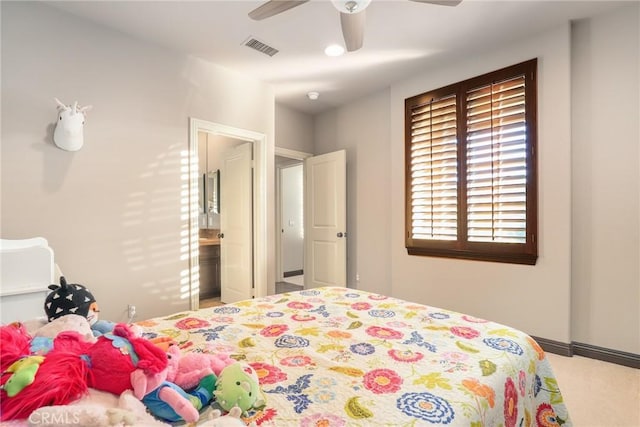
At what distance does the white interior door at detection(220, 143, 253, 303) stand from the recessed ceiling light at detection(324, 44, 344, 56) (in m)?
1.44

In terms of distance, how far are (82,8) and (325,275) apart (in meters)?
3.68

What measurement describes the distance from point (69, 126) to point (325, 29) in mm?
2069

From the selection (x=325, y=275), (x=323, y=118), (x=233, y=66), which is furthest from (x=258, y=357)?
(x=323, y=118)

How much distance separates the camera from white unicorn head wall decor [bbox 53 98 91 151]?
7.68 ft

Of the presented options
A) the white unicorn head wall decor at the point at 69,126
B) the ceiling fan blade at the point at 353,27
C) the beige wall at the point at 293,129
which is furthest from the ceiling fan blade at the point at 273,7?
the beige wall at the point at 293,129

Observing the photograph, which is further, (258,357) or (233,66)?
(233,66)

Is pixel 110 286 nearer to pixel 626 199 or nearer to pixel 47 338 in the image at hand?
pixel 47 338

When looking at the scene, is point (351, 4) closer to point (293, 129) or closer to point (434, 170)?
point (434, 170)

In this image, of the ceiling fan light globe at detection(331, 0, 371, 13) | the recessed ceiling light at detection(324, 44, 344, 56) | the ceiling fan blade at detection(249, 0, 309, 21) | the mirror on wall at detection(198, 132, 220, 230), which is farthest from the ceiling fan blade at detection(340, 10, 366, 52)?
the mirror on wall at detection(198, 132, 220, 230)

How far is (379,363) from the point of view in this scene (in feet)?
3.83

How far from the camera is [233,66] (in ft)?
11.3

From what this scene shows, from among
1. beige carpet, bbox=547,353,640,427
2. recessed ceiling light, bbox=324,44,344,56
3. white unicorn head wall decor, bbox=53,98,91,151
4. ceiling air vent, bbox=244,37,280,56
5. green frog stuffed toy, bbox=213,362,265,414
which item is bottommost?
beige carpet, bbox=547,353,640,427

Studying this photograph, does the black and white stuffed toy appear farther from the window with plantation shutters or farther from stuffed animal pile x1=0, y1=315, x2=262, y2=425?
the window with plantation shutters

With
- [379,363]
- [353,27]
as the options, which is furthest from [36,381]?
[353,27]
